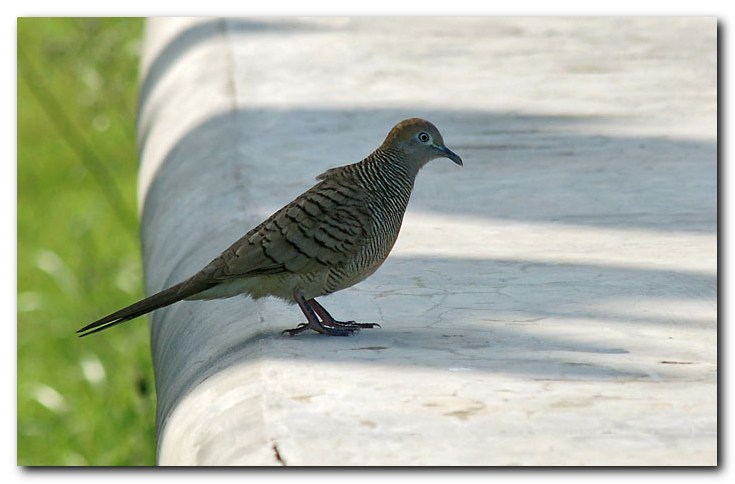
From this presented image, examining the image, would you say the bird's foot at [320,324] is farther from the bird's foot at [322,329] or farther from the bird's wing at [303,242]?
the bird's wing at [303,242]

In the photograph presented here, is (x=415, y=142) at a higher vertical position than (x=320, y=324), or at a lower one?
higher

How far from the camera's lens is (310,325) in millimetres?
4434

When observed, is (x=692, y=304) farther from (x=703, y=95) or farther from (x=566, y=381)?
(x=703, y=95)

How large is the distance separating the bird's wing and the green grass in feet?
7.78

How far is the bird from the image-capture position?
440 centimetres

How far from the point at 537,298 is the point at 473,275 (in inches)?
13.6

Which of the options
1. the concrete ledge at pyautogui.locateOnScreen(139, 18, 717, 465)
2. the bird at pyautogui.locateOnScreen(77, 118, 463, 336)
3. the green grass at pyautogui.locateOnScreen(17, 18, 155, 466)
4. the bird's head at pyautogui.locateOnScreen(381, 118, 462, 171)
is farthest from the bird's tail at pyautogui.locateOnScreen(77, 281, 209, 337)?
the green grass at pyautogui.locateOnScreen(17, 18, 155, 466)

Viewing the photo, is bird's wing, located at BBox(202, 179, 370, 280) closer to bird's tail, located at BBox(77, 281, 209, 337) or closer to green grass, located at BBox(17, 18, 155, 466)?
bird's tail, located at BBox(77, 281, 209, 337)

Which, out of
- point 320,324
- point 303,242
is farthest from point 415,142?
point 320,324

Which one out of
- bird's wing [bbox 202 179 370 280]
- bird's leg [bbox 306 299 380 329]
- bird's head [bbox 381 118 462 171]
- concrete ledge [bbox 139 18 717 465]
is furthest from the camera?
bird's head [bbox 381 118 462 171]

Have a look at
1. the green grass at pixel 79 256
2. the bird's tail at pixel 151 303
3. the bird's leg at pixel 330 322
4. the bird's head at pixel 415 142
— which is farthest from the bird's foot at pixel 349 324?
the green grass at pixel 79 256

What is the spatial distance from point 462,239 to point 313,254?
137 centimetres

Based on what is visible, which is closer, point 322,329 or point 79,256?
point 322,329

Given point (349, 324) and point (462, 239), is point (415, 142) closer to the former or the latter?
point (349, 324)
